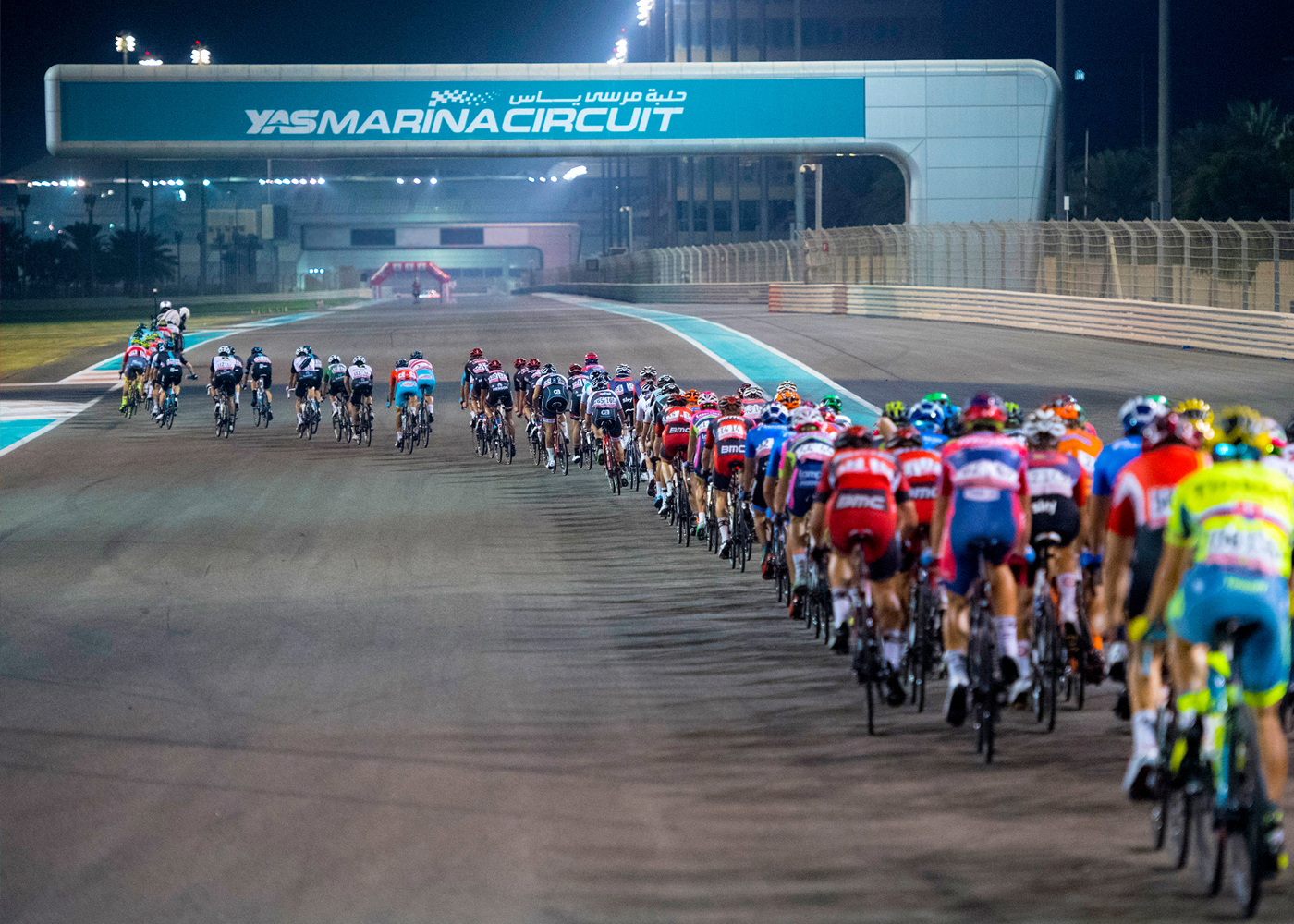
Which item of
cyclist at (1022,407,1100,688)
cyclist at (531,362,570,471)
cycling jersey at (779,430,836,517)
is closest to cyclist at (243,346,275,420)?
cyclist at (531,362,570,471)

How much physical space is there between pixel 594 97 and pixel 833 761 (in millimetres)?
36438

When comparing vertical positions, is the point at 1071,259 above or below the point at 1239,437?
above

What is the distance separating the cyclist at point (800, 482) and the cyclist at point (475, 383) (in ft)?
37.3

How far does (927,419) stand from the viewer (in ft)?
35.1

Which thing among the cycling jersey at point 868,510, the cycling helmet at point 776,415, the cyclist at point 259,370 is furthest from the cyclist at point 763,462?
the cyclist at point 259,370

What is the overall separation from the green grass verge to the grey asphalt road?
104 ft

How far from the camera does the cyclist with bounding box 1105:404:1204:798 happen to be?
6.62 m

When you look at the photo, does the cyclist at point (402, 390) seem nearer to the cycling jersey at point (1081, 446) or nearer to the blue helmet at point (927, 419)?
the blue helmet at point (927, 419)

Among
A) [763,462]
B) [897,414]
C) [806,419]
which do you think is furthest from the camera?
[763,462]

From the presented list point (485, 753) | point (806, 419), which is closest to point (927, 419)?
point (806, 419)

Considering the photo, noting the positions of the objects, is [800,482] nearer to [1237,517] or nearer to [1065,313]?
[1237,517]

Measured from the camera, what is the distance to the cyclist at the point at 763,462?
12.1 m

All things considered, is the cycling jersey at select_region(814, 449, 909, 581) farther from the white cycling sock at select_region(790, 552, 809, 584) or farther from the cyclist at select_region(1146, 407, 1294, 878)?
the cyclist at select_region(1146, 407, 1294, 878)

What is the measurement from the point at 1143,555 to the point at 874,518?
6.70 ft
